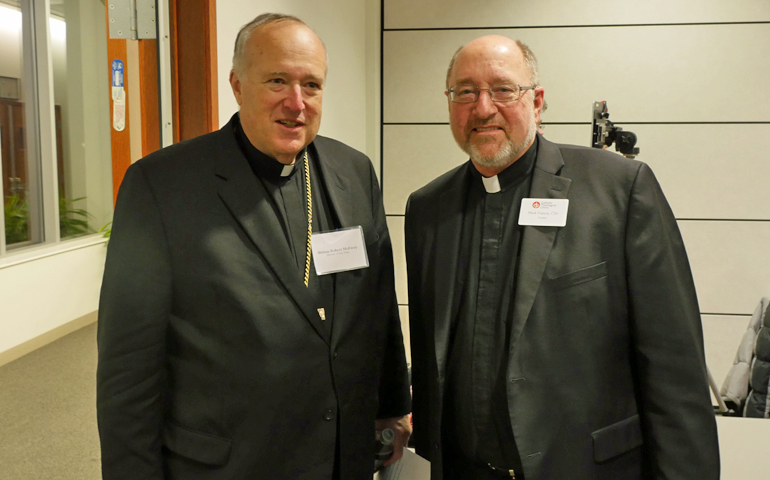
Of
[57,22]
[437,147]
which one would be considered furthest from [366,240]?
[57,22]

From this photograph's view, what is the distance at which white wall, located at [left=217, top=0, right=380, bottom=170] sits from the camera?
1.77 meters

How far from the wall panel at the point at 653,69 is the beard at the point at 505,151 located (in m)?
2.30

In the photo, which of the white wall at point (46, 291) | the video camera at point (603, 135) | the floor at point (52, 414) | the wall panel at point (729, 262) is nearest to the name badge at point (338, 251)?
the white wall at point (46, 291)

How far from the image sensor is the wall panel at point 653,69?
335 cm

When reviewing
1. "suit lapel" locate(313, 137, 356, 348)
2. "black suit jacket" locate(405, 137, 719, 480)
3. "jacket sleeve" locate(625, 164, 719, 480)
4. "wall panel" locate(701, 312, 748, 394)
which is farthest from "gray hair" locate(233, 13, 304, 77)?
"wall panel" locate(701, 312, 748, 394)

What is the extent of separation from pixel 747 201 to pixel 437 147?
1961mm

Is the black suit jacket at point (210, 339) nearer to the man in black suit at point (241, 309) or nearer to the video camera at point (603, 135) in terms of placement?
the man in black suit at point (241, 309)

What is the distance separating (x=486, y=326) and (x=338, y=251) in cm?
38

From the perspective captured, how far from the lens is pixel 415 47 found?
3555mm

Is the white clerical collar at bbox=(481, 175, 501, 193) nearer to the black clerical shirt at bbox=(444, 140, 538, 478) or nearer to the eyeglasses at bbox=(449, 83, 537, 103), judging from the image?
the black clerical shirt at bbox=(444, 140, 538, 478)

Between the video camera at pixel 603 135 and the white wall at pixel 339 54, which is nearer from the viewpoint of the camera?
the white wall at pixel 339 54

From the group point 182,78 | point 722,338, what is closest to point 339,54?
point 182,78

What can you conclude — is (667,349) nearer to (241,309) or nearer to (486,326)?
(486,326)

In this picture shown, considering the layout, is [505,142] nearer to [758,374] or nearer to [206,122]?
[206,122]
